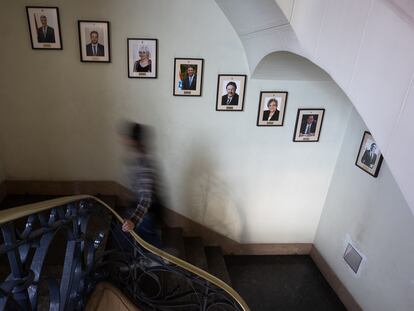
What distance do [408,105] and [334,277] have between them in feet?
11.2

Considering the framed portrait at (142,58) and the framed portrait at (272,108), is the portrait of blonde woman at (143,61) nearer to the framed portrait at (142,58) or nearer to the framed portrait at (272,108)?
the framed portrait at (142,58)

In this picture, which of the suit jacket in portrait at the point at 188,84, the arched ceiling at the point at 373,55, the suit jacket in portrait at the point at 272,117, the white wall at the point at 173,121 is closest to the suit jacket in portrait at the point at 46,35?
the white wall at the point at 173,121

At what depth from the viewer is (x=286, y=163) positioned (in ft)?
12.6

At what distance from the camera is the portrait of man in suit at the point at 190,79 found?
3.25 meters

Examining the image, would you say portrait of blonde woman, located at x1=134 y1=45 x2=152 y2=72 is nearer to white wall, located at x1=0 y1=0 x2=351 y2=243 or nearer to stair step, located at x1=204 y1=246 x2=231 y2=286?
white wall, located at x1=0 y1=0 x2=351 y2=243

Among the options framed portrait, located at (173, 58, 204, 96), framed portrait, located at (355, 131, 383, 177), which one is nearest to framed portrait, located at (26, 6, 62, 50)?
framed portrait, located at (173, 58, 204, 96)

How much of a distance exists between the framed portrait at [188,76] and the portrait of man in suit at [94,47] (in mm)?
771

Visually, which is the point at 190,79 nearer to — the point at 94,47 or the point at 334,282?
the point at 94,47

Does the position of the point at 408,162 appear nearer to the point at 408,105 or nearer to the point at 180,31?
the point at 408,105

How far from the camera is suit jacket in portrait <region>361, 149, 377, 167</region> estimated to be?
312cm

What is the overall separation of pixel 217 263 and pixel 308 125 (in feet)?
6.92

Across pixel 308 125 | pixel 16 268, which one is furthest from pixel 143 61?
pixel 16 268

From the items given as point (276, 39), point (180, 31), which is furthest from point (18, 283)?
point (180, 31)

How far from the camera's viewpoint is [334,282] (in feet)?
12.5
